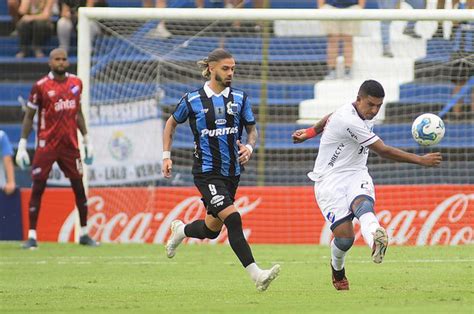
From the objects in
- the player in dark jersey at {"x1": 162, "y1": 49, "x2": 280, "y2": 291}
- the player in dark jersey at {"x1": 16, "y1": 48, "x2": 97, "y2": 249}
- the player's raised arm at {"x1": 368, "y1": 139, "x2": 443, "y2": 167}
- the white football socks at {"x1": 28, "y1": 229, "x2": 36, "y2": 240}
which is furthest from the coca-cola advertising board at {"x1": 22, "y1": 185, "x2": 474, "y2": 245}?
the player's raised arm at {"x1": 368, "y1": 139, "x2": 443, "y2": 167}

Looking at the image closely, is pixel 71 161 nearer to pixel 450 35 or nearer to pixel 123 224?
pixel 123 224

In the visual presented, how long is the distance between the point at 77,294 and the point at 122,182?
7120 mm

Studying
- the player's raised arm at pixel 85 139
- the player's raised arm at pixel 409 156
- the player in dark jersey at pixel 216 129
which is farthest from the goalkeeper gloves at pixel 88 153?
the player's raised arm at pixel 409 156

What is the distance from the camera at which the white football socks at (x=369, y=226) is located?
9328 mm

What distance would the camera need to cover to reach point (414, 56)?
17375mm

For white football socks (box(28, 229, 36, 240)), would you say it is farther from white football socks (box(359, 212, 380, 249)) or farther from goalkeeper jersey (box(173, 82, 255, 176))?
white football socks (box(359, 212, 380, 249))

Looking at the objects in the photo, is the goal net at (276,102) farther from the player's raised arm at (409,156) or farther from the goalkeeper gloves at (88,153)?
the player's raised arm at (409,156)

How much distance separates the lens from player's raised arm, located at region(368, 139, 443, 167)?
30.5ft

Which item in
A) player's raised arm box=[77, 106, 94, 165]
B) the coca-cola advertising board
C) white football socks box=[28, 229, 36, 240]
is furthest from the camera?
the coca-cola advertising board

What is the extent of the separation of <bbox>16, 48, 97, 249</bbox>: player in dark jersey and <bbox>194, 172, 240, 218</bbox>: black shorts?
5.50m

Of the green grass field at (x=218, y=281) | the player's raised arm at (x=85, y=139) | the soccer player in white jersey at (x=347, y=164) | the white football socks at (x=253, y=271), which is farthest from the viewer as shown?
the player's raised arm at (x=85, y=139)

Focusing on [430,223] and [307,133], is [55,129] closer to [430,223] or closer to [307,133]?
[430,223]

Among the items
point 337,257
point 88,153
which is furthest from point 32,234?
point 337,257

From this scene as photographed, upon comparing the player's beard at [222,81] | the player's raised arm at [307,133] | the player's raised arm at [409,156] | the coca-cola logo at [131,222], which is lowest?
the coca-cola logo at [131,222]
